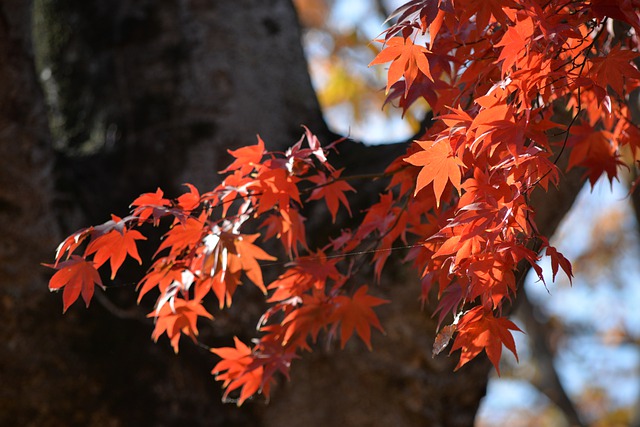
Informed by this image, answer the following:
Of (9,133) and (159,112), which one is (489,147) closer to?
(9,133)

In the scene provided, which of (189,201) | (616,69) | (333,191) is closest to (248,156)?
(189,201)

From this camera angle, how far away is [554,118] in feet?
6.28

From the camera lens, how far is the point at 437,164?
1.24 metres

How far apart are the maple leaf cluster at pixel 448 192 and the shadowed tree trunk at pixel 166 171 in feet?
1.75

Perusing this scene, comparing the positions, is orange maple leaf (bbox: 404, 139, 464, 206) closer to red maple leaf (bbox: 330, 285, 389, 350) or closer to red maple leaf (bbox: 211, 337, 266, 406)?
red maple leaf (bbox: 330, 285, 389, 350)

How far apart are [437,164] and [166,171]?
53.7 inches

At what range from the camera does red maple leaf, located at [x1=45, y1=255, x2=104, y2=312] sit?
1.33 meters

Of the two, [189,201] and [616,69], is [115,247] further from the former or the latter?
[616,69]

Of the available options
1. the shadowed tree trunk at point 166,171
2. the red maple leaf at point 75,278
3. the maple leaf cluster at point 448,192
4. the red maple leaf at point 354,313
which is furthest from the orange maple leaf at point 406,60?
the shadowed tree trunk at point 166,171

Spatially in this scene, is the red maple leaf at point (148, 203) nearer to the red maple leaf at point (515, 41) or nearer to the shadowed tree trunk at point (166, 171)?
the red maple leaf at point (515, 41)

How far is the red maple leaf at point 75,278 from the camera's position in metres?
1.33

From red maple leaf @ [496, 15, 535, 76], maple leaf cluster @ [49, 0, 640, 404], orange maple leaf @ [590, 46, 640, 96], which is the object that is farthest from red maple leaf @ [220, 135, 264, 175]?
orange maple leaf @ [590, 46, 640, 96]

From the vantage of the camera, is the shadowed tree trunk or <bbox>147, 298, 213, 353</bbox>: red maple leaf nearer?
<bbox>147, 298, 213, 353</bbox>: red maple leaf

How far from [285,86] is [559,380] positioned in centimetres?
316
